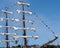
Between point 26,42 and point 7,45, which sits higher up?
point 26,42

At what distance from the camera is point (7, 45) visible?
116 meters

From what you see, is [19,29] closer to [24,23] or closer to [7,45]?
[24,23]

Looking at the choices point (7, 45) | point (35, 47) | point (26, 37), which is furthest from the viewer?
point (7, 45)

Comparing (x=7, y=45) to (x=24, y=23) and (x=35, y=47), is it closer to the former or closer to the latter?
(x=24, y=23)

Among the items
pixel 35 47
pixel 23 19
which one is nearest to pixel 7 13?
pixel 23 19

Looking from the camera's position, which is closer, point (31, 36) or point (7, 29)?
point (31, 36)

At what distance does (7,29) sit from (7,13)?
648cm

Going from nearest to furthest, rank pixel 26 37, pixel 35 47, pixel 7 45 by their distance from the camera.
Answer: pixel 35 47
pixel 26 37
pixel 7 45

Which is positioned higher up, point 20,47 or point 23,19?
point 23,19

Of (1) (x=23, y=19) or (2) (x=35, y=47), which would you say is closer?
(2) (x=35, y=47)

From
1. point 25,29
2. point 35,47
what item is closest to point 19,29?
point 25,29

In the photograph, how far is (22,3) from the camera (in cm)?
10212

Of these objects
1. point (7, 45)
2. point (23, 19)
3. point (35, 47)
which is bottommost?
point (7, 45)

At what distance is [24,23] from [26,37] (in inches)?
197
